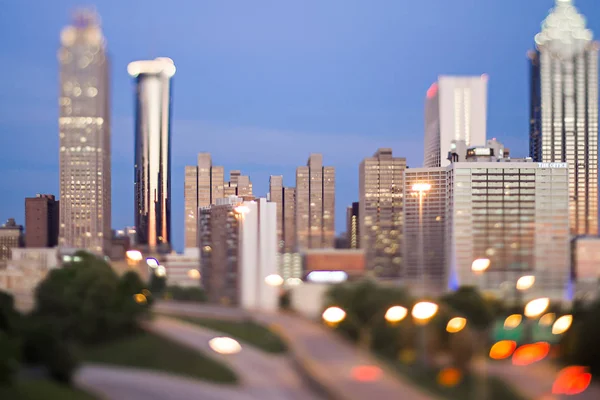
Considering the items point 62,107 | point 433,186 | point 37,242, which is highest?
point 62,107

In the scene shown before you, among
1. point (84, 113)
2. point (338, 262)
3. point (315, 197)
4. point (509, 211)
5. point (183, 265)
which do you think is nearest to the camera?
point (338, 262)

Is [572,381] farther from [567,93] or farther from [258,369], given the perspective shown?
[567,93]

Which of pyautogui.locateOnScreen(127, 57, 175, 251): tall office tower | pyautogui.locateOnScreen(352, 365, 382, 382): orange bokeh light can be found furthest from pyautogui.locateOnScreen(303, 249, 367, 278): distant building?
pyautogui.locateOnScreen(127, 57, 175, 251): tall office tower

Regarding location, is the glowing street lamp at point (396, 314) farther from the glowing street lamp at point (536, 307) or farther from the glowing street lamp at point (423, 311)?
the glowing street lamp at point (536, 307)

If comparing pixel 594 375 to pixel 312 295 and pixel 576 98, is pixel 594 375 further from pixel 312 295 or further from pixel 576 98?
pixel 576 98

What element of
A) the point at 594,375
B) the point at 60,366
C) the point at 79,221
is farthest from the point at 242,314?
the point at 79,221

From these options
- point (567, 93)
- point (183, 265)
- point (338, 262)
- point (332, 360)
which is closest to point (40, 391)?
point (332, 360)
